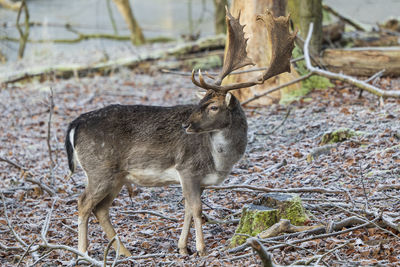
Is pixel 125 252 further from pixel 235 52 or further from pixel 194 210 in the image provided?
pixel 235 52

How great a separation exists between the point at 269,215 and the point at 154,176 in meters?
1.29

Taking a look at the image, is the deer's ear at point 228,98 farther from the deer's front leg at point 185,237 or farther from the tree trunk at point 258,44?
the tree trunk at point 258,44

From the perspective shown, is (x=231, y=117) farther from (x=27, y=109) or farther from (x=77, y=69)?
(x=77, y=69)

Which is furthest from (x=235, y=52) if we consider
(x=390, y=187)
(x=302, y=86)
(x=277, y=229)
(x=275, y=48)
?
(x=302, y=86)

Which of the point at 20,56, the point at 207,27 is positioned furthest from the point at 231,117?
the point at 207,27

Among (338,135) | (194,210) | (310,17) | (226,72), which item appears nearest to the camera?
(194,210)

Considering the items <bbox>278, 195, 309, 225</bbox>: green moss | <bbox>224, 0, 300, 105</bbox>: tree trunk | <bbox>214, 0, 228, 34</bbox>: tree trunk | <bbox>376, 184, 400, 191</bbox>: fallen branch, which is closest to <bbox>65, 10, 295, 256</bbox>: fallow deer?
<bbox>278, 195, 309, 225</bbox>: green moss

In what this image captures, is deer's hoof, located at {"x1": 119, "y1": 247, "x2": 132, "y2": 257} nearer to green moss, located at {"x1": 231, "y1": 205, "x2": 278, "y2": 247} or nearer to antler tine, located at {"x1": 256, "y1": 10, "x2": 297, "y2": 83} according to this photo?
green moss, located at {"x1": 231, "y1": 205, "x2": 278, "y2": 247}

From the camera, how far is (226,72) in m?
5.79

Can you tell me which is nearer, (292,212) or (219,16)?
(292,212)

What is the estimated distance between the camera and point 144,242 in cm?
590

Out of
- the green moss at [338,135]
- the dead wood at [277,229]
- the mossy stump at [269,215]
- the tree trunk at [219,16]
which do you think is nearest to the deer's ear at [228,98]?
the mossy stump at [269,215]

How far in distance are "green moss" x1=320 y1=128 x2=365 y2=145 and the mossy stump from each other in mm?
2684

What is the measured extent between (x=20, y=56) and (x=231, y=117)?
14.8 meters
